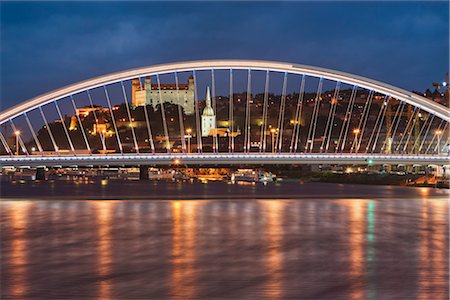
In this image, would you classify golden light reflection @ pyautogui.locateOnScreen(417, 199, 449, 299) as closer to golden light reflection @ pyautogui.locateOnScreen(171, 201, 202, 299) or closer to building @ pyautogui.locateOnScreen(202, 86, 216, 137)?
golden light reflection @ pyautogui.locateOnScreen(171, 201, 202, 299)

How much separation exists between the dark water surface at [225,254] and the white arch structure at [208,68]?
606 inches

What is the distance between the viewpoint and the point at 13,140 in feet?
474

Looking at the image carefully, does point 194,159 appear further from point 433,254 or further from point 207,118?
point 207,118

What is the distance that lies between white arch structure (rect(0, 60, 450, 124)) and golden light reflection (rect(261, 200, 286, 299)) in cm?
1594

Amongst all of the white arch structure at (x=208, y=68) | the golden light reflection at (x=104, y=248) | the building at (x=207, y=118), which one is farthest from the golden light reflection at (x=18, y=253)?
the building at (x=207, y=118)

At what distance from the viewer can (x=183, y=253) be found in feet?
67.1

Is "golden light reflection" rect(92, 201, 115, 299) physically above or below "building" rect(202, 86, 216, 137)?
below

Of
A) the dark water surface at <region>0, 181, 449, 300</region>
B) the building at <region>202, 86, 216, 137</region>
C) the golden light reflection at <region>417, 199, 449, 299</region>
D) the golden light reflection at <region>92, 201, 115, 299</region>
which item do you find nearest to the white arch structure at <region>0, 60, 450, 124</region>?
the golden light reflection at <region>92, 201, 115, 299</region>

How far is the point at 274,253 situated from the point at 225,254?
146 centimetres

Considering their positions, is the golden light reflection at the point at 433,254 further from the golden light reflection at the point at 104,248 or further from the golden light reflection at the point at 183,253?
the golden light reflection at the point at 104,248

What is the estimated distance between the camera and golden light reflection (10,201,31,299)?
1458 cm

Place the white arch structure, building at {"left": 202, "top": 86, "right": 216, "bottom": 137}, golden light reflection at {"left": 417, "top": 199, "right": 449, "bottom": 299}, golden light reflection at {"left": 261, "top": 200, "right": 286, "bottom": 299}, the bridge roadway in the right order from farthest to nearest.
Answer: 1. building at {"left": 202, "top": 86, "right": 216, "bottom": 137}
2. the white arch structure
3. the bridge roadway
4. golden light reflection at {"left": 417, "top": 199, "right": 449, "bottom": 299}
5. golden light reflection at {"left": 261, "top": 200, "right": 286, "bottom": 299}

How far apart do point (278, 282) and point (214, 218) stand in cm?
1809

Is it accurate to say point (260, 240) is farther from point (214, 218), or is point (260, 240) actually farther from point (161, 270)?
point (214, 218)
